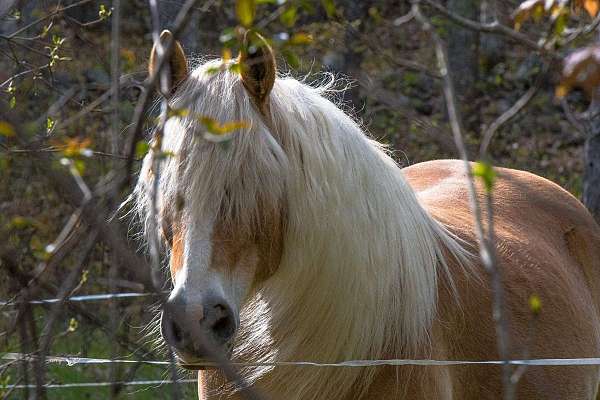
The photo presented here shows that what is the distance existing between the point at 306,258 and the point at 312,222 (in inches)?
4.4

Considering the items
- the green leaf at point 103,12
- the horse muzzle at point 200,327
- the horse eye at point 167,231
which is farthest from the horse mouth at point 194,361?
the green leaf at point 103,12

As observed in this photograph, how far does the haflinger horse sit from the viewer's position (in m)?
2.55

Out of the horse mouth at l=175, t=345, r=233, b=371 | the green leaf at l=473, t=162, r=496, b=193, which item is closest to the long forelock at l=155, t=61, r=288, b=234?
the horse mouth at l=175, t=345, r=233, b=371

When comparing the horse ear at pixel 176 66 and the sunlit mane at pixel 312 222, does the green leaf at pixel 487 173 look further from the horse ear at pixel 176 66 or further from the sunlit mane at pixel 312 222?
the horse ear at pixel 176 66

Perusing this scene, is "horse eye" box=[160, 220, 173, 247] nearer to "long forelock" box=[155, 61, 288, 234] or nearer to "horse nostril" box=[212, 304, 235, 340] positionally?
"long forelock" box=[155, 61, 288, 234]

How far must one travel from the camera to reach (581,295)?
3.93 metres

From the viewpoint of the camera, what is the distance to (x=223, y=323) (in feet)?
8.02

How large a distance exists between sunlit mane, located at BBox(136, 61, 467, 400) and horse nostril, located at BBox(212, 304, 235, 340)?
10.7 inches

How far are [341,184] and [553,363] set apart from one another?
1086 mm

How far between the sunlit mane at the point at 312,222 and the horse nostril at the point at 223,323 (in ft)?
0.89

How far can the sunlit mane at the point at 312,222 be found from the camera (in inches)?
103

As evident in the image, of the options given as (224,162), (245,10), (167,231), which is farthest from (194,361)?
(245,10)

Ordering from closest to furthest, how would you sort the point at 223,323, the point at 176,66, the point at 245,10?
the point at 245,10 < the point at 223,323 < the point at 176,66

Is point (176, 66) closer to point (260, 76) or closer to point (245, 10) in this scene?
point (260, 76)
